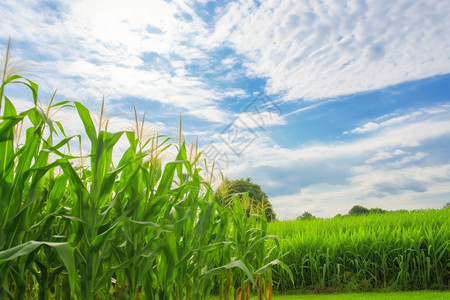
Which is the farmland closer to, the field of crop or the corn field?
the corn field

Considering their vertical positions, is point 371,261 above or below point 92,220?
below

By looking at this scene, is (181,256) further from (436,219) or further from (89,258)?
(436,219)

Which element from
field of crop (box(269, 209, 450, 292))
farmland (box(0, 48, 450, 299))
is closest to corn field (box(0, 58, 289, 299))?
farmland (box(0, 48, 450, 299))

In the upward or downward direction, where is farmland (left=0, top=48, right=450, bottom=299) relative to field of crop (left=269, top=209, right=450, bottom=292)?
upward

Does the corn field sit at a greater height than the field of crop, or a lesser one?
greater

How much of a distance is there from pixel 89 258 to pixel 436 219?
7.72 metres

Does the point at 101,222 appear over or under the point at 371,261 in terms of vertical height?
over

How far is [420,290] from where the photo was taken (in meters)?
5.89

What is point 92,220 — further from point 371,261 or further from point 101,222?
point 371,261

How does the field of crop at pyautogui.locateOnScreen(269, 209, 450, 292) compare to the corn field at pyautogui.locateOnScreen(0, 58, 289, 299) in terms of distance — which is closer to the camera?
the corn field at pyautogui.locateOnScreen(0, 58, 289, 299)

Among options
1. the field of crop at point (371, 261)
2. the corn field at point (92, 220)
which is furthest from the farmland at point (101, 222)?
the field of crop at point (371, 261)

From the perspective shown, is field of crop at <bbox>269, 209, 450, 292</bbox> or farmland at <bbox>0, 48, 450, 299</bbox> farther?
field of crop at <bbox>269, 209, 450, 292</bbox>

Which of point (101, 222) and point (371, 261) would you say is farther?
point (371, 261)

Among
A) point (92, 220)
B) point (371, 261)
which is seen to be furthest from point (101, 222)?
point (371, 261)
